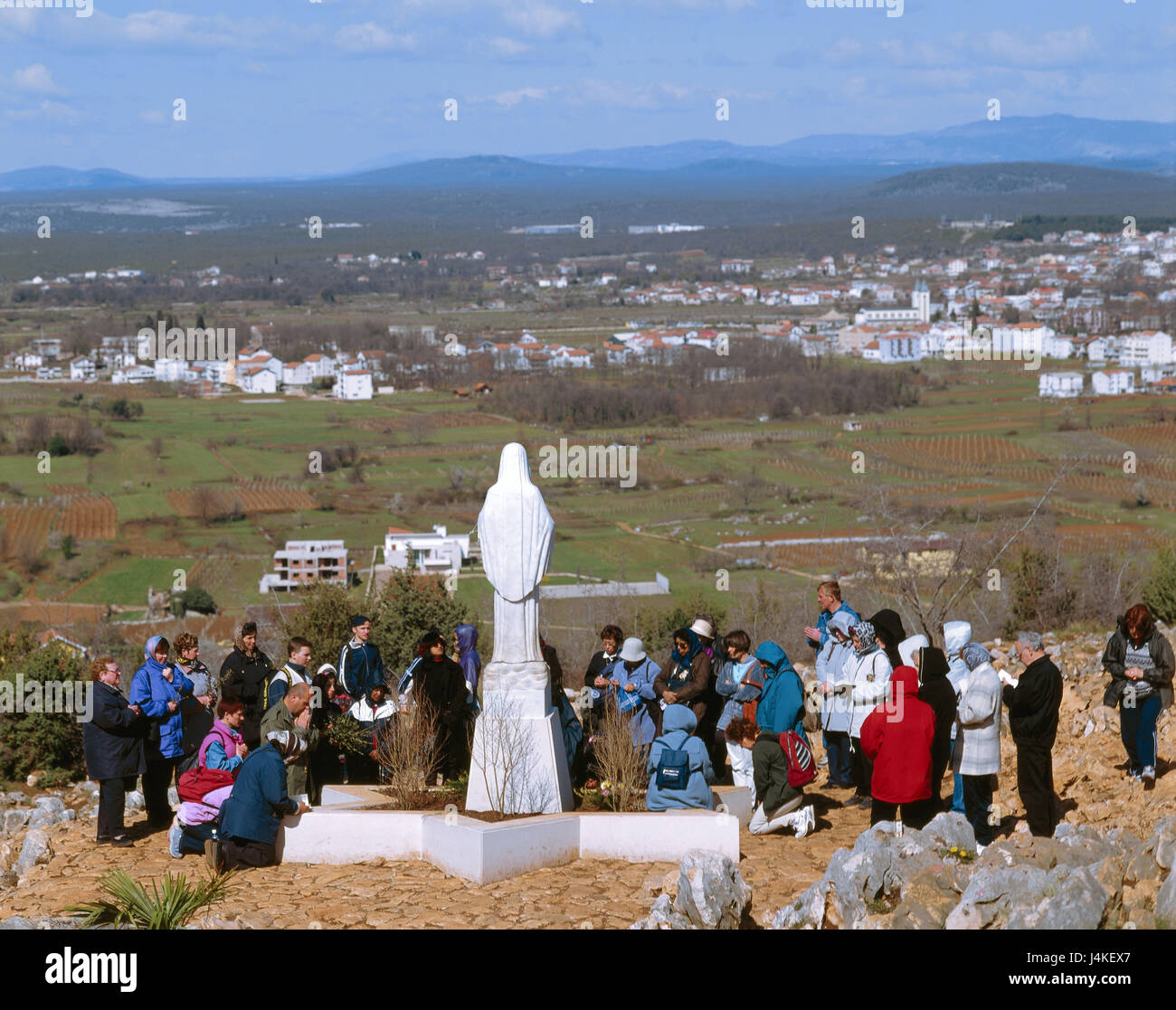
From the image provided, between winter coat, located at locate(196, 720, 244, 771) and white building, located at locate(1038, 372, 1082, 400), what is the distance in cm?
9513

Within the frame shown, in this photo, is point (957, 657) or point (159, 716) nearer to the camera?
point (957, 657)

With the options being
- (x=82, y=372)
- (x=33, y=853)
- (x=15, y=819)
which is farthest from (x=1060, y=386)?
(x=33, y=853)

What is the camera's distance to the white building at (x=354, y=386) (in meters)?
106

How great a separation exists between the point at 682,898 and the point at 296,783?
269 centimetres

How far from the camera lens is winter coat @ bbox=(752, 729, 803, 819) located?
802 cm

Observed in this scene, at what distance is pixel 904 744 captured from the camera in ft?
24.5

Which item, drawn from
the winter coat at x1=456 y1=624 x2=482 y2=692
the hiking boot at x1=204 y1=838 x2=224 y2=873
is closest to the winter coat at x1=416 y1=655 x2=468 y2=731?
the winter coat at x1=456 y1=624 x2=482 y2=692

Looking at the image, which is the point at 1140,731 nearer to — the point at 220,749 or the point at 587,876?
the point at 587,876

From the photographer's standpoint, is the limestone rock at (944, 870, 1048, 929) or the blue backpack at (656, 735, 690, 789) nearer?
the limestone rock at (944, 870, 1048, 929)

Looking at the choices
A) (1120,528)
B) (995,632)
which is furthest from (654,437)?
(995,632)

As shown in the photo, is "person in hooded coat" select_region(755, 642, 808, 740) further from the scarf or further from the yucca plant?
the yucca plant

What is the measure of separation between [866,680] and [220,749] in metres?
3.80

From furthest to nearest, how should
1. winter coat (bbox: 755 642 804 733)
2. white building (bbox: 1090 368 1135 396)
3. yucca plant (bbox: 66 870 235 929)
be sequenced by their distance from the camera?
1. white building (bbox: 1090 368 1135 396)
2. winter coat (bbox: 755 642 804 733)
3. yucca plant (bbox: 66 870 235 929)

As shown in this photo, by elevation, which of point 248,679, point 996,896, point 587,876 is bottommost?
point 587,876
